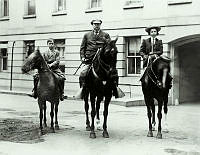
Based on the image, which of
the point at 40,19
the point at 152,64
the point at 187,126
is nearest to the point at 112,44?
the point at 152,64

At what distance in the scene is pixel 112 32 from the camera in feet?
80.8

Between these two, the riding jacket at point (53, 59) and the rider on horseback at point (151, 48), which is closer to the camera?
the rider on horseback at point (151, 48)

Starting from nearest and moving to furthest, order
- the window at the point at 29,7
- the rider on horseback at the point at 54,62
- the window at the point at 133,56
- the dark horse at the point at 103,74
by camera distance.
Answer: the dark horse at the point at 103,74 → the rider on horseback at the point at 54,62 → the window at the point at 133,56 → the window at the point at 29,7

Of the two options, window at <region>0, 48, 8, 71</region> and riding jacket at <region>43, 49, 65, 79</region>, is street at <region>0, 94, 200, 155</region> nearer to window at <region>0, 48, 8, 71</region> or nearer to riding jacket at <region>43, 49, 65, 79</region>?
riding jacket at <region>43, 49, 65, 79</region>

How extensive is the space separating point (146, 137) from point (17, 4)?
72.1 feet

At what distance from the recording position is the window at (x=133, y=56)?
2403 centimetres

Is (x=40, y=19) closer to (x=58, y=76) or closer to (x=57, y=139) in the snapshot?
(x=58, y=76)

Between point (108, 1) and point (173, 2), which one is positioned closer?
point (173, 2)

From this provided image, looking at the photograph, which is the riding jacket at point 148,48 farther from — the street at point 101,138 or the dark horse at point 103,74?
the street at point 101,138

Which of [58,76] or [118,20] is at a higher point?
[118,20]

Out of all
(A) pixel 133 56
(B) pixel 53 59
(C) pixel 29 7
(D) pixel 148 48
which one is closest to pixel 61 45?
(C) pixel 29 7

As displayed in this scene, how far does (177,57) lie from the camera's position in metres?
22.2

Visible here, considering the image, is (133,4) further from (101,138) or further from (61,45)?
(101,138)

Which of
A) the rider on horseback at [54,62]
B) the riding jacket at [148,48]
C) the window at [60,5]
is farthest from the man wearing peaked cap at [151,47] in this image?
the window at [60,5]
